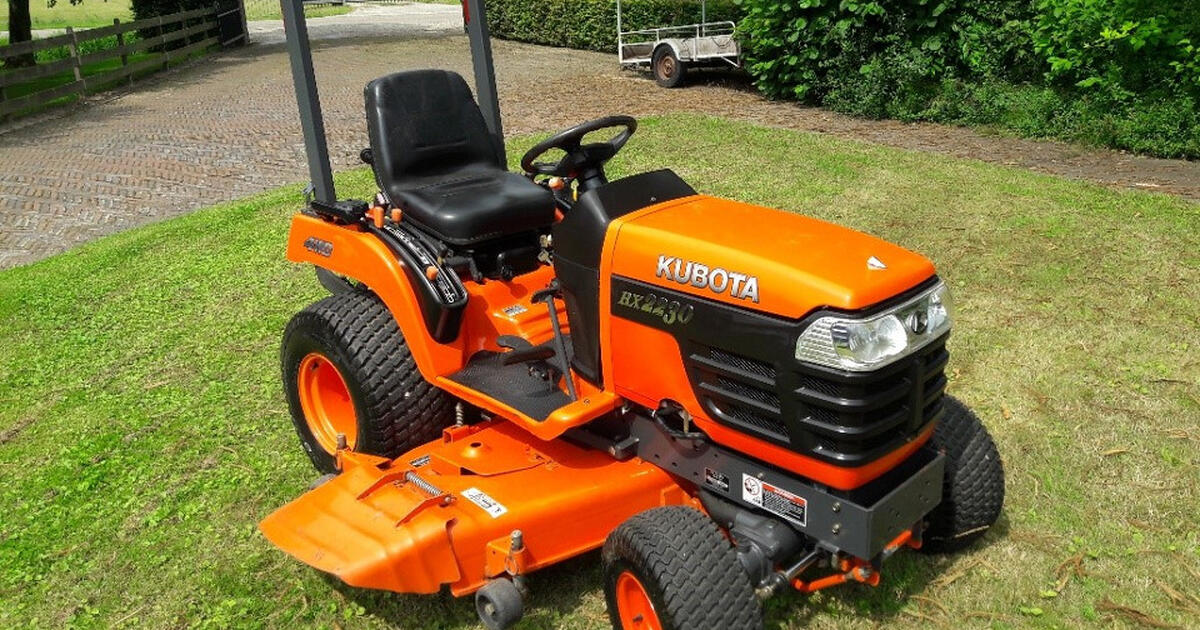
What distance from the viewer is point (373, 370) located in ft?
12.1

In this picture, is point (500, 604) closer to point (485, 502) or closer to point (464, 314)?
point (485, 502)

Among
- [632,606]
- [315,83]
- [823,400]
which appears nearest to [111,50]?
[315,83]

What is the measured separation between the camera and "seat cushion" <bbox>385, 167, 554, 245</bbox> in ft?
12.1

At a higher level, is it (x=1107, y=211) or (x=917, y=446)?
(x=917, y=446)

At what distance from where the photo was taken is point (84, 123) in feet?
43.1

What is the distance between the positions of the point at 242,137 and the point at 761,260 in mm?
10558

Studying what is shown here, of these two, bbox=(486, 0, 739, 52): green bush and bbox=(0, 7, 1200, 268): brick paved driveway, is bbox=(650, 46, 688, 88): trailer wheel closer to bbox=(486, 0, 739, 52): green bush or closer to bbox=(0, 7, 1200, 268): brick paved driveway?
bbox=(0, 7, 1200, 268): brick paved driveway

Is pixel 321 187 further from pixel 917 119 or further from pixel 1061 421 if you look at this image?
pixel 917 119

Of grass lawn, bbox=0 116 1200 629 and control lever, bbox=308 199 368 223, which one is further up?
control lever, bbox=308 199 368 223

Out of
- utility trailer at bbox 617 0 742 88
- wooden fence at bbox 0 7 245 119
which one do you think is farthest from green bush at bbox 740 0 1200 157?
wooden fence at bbox 0 7 245 119

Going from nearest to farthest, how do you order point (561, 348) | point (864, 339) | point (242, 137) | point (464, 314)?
point (864, 339)
point (561, 348)
point (464, 314)
point (242, 137)

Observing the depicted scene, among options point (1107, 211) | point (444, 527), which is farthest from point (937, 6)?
point (444, 527)

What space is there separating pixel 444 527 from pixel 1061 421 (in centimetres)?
289

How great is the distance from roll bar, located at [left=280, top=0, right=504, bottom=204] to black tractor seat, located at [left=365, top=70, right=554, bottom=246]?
0.78 feet
